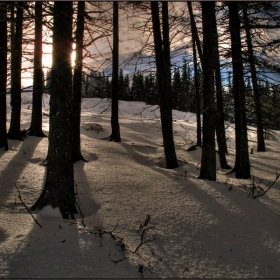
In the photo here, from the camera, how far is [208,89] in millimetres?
5930

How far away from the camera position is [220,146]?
32.6ft

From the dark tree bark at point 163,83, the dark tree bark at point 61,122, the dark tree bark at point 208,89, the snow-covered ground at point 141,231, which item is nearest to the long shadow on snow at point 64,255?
the snow-covered ground at point 141,231

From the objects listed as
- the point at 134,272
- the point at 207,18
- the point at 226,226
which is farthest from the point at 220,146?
the point at 134,272

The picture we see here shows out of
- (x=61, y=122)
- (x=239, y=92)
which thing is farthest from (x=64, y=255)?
(x=239, y=92)

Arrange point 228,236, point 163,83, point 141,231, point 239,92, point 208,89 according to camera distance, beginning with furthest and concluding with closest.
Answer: point 163,83, point 239,92, point 208,89, point 228,236, point 141,231

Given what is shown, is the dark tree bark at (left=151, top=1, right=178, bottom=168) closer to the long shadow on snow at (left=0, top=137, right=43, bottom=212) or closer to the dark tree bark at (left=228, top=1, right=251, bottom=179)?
the dark tree bark at (left=228, top=1, right=251, bottom=179)

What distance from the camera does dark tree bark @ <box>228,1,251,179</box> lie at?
731 centimetres

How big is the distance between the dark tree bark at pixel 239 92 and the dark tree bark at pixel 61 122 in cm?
546

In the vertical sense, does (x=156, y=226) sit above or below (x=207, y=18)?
below

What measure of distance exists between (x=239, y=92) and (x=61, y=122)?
6.02m

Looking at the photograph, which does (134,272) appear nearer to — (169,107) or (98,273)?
(98,273)

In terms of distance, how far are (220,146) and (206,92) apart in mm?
4567

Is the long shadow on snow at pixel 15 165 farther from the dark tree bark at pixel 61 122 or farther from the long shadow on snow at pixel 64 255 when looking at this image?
the long shadow on snow at pixel 64 255

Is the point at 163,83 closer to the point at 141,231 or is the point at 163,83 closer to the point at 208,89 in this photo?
the point at 208,89
